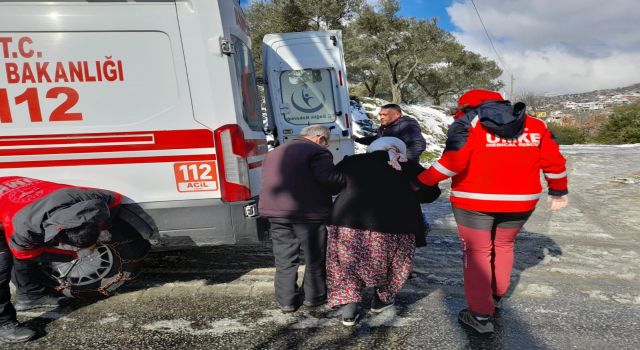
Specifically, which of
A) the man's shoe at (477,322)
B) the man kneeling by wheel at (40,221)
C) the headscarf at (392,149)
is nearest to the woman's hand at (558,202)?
the man's shoe at (477,322)

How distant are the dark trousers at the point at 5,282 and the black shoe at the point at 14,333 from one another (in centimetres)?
4

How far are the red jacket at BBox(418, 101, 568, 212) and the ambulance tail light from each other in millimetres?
1467

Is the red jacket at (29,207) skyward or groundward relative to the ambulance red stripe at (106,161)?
groundward

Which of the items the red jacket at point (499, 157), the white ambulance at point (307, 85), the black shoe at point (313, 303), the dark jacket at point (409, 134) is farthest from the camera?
the white ambulance at point (307, 85)

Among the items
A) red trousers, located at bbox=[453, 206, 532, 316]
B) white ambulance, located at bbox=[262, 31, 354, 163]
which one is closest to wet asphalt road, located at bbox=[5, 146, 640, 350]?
red trousers, located at bbox=[453, 206, 532, 316]

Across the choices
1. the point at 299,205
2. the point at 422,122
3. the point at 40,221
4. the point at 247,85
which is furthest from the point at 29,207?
the point at 422,122

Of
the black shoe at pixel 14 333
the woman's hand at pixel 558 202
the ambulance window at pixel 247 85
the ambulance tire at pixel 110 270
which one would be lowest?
the black shoe at pixel 14 333

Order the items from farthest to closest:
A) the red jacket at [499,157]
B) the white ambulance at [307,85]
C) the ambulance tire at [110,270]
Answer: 1. the white ambulance at [307,85]
2. the ambulance tire at [110,270]
3. the red jacket at [499,157]

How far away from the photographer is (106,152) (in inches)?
113

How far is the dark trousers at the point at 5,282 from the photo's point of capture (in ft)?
8.71

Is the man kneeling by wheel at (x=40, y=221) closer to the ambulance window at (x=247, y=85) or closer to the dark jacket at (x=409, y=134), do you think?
the ambulance window at (x=247, y=85)

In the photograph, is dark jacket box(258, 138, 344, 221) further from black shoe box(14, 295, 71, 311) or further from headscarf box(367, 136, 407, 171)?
black shoe box(14, 295, 71, 311)

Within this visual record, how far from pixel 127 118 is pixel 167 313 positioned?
1.51 m

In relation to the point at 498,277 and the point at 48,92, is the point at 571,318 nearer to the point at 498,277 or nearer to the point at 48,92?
the point at 498,277
